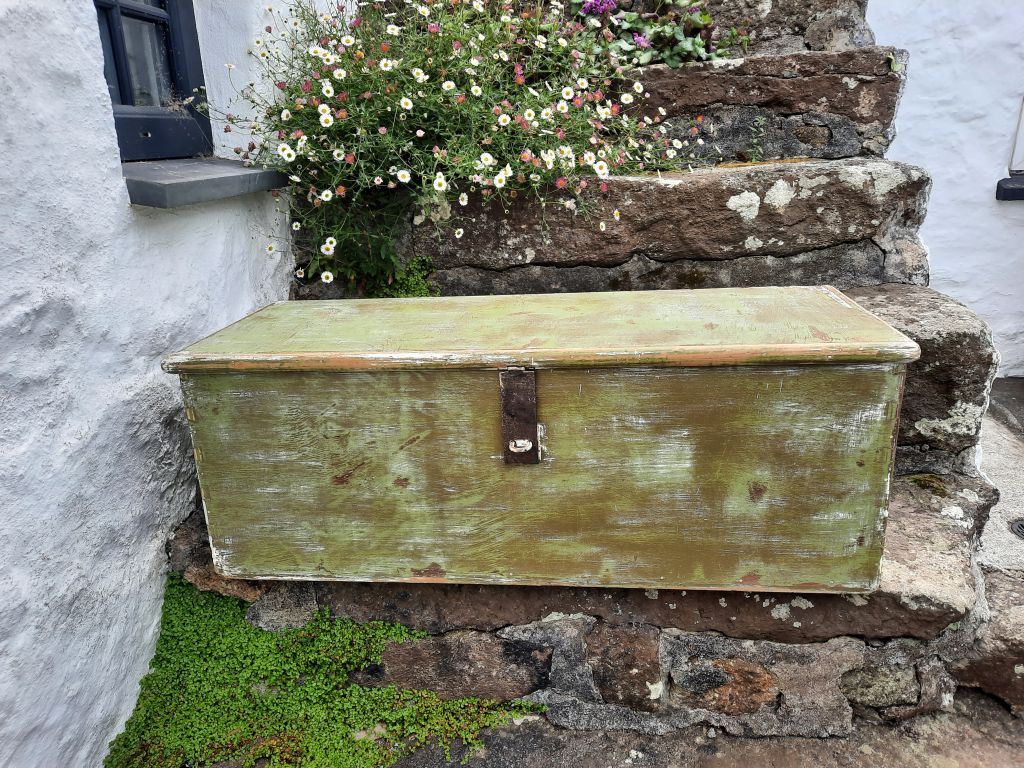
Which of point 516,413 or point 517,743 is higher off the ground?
point 516,413

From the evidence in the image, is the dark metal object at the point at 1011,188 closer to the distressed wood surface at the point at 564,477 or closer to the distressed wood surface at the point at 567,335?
the distressed wood surface at the point at 567,335

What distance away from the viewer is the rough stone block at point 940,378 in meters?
1.78

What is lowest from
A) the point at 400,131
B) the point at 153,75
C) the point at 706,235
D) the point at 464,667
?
the point at 464,667

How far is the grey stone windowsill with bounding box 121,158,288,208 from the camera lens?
155 centimetres

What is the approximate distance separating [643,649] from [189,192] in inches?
58.8

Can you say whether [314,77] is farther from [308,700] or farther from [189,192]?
[308,700]

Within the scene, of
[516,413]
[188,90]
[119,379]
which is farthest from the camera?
[188,90]

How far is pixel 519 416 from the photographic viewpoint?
57.6 inches

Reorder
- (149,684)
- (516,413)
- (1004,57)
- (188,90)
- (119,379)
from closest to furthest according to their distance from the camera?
(516,413) < (119,379) < (149,684) < (188,90) < (1004,57)

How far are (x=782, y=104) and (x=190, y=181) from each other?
6.26ft

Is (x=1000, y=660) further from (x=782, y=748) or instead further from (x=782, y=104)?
(x=782, y=104)

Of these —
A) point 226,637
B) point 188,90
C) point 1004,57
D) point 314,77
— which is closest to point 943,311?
point 314,77

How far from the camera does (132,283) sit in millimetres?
1596

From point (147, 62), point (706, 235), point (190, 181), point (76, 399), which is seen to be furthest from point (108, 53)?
point (706, 235)
